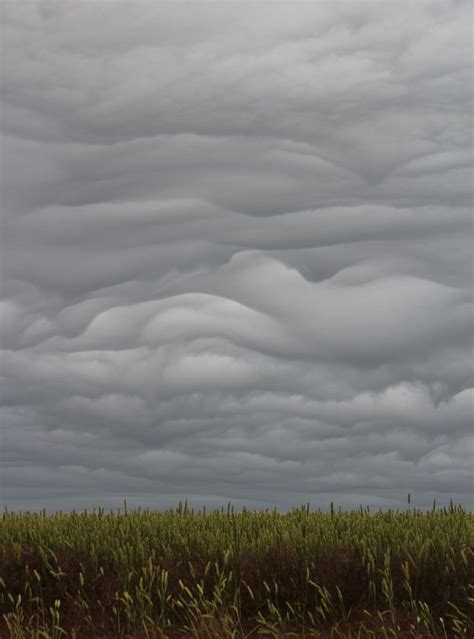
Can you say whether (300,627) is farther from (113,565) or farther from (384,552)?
(113,565)

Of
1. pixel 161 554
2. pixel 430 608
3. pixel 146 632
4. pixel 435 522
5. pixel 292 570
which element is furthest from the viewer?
pixel 435 522

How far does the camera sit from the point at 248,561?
11617 mm

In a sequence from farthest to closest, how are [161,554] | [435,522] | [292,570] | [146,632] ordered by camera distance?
[435,522]
[161,554]
[292,570]
[146,632]

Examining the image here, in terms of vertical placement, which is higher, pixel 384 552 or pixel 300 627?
pixel 384 552

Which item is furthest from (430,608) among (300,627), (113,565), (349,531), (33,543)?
(33,543)

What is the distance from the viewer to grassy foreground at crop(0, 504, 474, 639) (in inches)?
407

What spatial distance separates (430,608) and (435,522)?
11.8 feet

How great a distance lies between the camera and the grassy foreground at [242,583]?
33.9 feet

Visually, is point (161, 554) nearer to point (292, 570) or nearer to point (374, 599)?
point (292, 570)

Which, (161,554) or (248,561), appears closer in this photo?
(248,561)

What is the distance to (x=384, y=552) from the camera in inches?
468

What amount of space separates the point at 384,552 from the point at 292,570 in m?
1.43

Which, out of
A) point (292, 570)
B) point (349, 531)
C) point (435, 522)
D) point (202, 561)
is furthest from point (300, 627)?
point (435, 522)

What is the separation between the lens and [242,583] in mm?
11188
